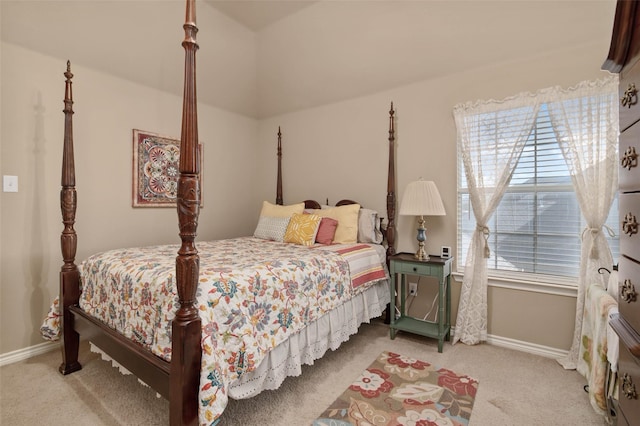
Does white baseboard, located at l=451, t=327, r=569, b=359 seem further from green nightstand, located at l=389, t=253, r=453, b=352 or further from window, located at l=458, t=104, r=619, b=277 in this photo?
window, located at l=458, t=104, r=619, b=277

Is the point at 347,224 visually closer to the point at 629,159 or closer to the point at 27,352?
the point at 629,159

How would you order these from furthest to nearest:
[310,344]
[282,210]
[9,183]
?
1. [282,210]
2. [9,183]
3. [310,344]

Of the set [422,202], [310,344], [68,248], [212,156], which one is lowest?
[310,344]

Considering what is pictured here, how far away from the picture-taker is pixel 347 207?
3133 millimetres

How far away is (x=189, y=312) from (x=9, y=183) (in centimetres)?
217

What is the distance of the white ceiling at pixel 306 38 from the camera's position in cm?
229

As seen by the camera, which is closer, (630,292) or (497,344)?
(630,292)

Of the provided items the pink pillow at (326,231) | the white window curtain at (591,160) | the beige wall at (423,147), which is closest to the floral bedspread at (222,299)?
the pink pillow at (326,231)

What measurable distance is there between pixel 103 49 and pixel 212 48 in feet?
3.18

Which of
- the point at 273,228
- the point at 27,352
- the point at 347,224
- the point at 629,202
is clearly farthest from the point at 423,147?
the point at 27,352

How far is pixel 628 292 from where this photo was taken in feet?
3.02

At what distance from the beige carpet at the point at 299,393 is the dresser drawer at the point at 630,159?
4.69ft

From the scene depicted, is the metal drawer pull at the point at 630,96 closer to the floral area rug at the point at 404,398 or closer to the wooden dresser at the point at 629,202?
the wooden dresser at the point at 629,202

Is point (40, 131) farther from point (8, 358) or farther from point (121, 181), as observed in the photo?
point (8, 358)
